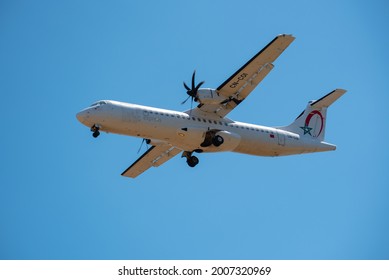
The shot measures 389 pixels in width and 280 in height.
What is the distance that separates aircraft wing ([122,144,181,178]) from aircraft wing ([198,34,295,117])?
3222 mm

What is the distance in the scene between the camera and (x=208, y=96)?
29938 mm

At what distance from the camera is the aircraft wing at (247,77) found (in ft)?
95.2

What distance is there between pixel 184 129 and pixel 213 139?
4.60ft

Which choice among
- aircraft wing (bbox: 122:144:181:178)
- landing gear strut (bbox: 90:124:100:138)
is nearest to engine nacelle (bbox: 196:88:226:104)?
aircraft wing (bbox: 122:144:181:178)

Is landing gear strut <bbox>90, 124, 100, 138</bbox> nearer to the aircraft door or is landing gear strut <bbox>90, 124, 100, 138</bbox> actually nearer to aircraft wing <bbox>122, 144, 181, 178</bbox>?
aircraft wing <bbox>122, 144, 181, 178</bbox>

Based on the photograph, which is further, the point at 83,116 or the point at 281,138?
the point at 281,138

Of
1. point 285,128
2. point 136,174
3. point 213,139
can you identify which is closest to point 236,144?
point 213,139

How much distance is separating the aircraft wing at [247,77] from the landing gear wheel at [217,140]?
4.55ft

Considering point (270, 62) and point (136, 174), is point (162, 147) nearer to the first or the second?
point (136, 174)

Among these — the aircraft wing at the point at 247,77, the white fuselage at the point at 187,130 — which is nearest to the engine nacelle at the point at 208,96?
the aircraft wing at the point at 247,77

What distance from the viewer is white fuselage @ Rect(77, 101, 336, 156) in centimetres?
2848

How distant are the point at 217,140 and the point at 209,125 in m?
0.90

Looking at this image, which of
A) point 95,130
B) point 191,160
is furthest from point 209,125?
point 95,130

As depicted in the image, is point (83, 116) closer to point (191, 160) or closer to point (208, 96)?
point (208, 96)
